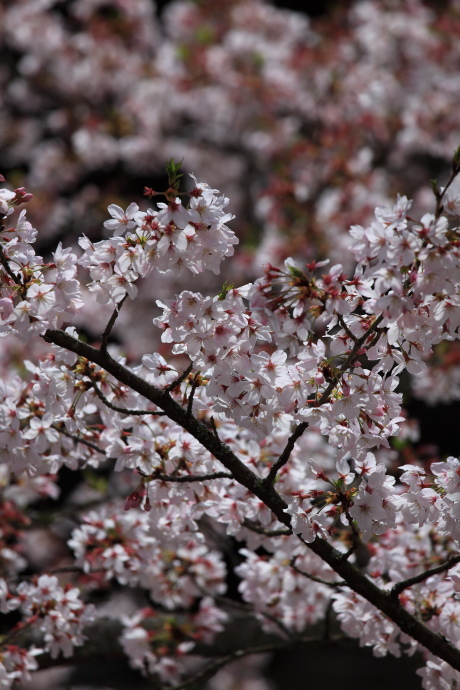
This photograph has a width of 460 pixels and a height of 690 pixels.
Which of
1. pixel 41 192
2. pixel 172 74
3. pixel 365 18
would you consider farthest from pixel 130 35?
pixel 365 18

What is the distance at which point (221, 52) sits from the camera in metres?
6.84

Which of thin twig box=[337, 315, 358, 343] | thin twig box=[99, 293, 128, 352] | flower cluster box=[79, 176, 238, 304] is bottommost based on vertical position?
thin twig box=[99, 293, 128, 352]

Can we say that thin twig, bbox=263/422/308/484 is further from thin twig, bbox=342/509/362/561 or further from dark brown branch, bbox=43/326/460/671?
thin twig, bbox=342/509/362/561

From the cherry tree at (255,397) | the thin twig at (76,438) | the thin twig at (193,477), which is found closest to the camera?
the cherry tree at (255,397)

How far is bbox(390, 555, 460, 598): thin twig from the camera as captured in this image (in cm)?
178

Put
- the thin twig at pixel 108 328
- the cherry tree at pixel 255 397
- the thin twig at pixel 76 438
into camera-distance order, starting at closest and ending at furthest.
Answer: the cherry tree at pixel 255 397 → the thin twig at pixel 108 328 → the thin twig at pixel 76 438

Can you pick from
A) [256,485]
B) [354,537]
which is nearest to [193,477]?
[256,485]

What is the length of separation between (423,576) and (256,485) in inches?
18.8

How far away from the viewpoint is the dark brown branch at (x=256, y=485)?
5.81ft

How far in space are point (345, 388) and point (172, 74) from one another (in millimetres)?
6102

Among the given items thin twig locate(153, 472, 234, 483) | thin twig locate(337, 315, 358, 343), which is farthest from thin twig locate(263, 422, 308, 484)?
thin twig locate(337, 315, 358, 343)

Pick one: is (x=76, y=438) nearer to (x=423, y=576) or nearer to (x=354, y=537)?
(x=354, y=537)

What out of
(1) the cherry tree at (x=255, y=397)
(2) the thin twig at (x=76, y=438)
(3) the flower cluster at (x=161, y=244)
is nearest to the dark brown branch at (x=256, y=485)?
(1) the cherry tree at (x=255, y=397)

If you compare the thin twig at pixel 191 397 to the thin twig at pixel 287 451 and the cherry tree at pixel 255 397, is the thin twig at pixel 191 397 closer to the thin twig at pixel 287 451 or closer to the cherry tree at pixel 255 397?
the cherry tree at pixel 255 397
